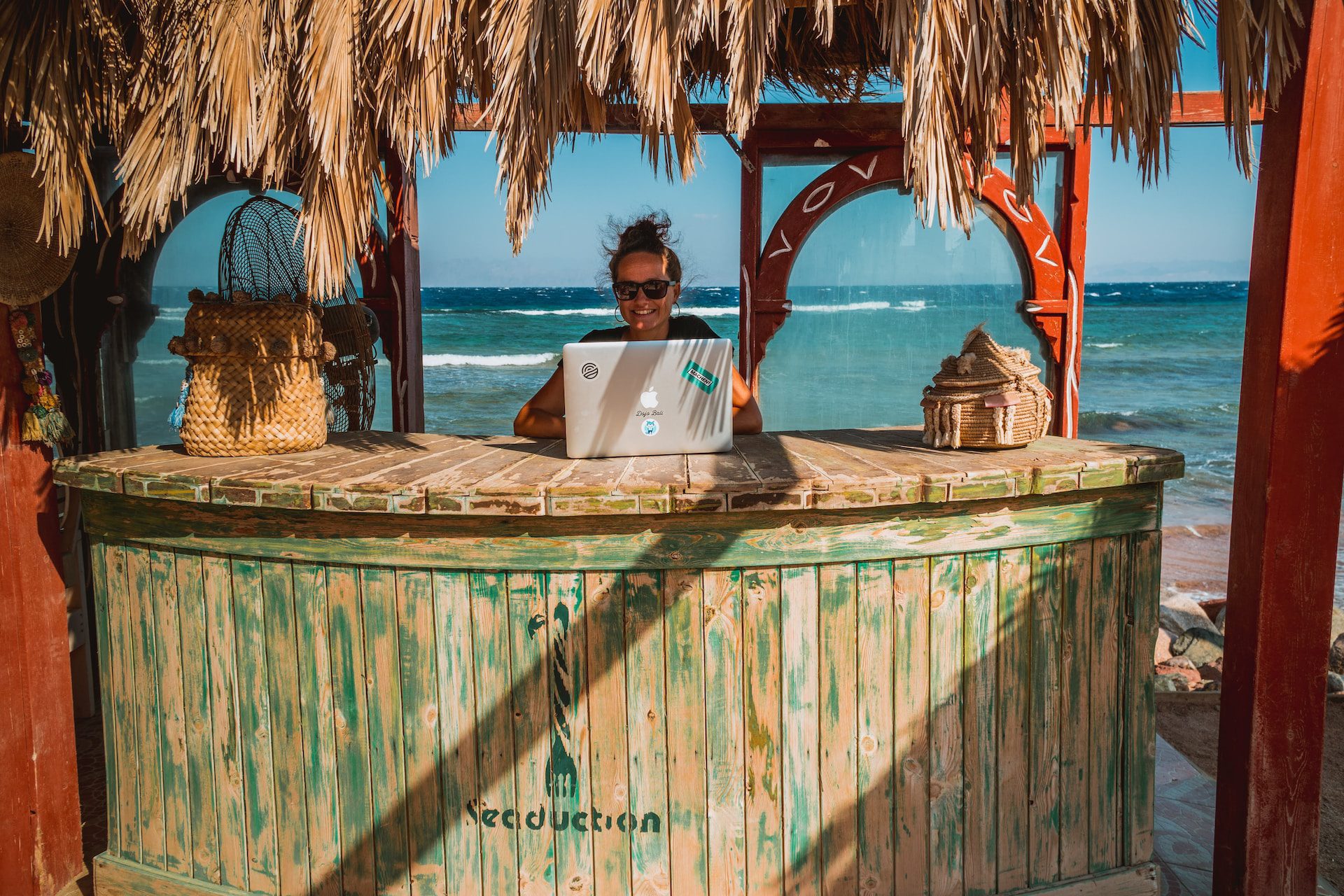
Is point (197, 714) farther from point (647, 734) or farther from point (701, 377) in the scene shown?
point (701, 377)

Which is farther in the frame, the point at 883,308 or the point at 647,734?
the point at 883,308

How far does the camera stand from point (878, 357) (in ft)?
15.4

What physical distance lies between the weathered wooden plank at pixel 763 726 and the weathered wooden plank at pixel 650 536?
0.28ft

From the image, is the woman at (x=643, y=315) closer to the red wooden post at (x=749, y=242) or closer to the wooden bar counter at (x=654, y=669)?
the wooden bar counter at (x=654, y=669)

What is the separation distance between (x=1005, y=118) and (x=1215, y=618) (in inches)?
187

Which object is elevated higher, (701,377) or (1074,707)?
(701,377)

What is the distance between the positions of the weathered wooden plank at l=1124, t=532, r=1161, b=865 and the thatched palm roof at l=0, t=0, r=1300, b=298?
3.25 ft

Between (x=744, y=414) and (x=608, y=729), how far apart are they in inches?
45.6

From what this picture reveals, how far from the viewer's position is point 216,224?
4316 mm

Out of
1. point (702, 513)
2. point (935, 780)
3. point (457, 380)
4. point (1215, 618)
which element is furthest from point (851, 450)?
point (457, 380)

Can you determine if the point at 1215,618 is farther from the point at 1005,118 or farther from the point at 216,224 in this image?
the point at 216,224

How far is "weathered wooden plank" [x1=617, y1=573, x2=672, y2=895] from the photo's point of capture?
2008mm

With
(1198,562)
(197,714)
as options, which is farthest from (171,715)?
(1198,562)

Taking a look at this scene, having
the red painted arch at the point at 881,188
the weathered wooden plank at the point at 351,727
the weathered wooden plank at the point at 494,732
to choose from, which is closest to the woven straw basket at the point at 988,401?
the weathered wooden plank at the point at 494,732
